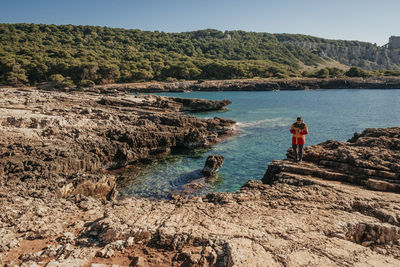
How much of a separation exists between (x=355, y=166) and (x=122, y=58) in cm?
11548

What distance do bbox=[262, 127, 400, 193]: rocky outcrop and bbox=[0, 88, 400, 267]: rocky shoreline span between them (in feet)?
0.13

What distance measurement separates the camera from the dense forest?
3278 inches

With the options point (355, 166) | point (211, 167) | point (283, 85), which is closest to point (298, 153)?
point (355, 166)

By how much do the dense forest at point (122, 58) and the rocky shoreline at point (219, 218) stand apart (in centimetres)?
7200

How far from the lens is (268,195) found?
31.6ft

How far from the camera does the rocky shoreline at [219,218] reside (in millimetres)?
6109

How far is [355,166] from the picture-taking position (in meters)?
11.6

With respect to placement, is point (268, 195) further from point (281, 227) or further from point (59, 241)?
point (59, 241)

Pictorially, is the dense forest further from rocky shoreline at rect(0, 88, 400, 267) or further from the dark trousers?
the dark trousers

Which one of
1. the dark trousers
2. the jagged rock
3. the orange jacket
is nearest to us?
the orange jacket

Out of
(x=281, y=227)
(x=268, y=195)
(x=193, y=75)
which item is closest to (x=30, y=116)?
(x=268, y=195)

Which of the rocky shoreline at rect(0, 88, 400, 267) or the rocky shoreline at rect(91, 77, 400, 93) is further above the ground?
the rocky shoreline at rect(91, 77, 400, 93)

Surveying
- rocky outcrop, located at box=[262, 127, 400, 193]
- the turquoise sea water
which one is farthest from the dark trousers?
the turquoise sea water

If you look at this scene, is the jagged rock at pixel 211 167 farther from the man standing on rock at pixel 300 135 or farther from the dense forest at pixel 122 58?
the dense forest at pixel 122 58
